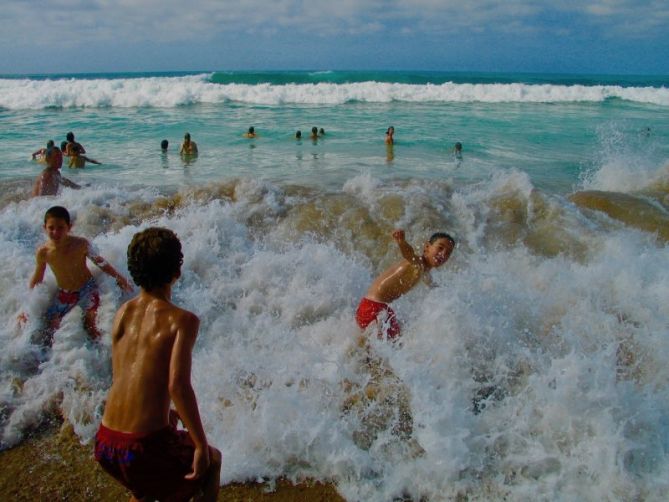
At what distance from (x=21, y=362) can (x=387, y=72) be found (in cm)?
4481

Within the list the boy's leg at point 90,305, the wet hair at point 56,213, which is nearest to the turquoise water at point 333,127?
the boy's leg at point 90,305

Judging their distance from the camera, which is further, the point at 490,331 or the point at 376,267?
the point at 376,267

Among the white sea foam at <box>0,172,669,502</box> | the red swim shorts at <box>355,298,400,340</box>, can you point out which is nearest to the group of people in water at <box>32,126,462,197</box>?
the white sea foam at <box>0,172,669,502</box>

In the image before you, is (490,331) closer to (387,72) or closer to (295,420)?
(295,420)

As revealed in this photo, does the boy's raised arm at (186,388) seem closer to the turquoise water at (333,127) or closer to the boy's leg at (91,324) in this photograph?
the boy's leg at (91,324)

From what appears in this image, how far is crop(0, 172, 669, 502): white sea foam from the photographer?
3.53 m

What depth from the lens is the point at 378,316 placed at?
15.2 ft

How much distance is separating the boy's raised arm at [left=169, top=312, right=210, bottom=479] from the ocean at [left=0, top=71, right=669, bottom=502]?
1.38 meters

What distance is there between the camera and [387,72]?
4553cm

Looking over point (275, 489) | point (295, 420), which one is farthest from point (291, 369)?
point (275, 489)

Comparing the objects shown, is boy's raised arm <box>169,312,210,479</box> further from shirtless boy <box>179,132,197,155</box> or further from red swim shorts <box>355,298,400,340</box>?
shirtless boy <box>179,132,197,155</box>

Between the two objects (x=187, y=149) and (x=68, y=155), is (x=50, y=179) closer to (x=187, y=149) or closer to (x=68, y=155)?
(x=68, y=155)

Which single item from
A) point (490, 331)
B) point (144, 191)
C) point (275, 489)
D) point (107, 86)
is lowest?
point (275, 489)

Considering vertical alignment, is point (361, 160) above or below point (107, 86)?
below
